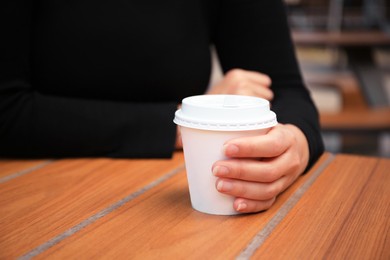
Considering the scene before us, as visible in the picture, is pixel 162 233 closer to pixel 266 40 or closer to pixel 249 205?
pixel 249 205

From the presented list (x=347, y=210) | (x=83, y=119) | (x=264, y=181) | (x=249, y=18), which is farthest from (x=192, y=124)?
(x=249, y=18)

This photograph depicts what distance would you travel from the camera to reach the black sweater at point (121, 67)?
3.05ft

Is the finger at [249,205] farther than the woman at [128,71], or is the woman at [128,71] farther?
the woman at [128,71]

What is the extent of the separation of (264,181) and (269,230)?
0.22 ft

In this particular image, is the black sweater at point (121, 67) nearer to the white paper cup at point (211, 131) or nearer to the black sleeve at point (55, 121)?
the black sleeve at point (55, 121)

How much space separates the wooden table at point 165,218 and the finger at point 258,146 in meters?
0.08

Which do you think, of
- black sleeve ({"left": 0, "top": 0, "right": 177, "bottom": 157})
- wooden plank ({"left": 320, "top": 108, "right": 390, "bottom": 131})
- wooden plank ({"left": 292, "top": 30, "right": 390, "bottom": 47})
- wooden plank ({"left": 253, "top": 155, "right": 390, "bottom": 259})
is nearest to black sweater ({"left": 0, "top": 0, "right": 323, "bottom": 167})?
black sleeve ({"left": 0, "top": 0, "right": 177, "bottom": 157})

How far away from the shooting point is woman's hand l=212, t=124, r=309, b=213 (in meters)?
0.61

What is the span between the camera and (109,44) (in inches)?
40.5

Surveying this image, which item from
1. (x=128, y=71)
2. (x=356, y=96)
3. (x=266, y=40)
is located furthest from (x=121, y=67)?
(x=356, y=96)

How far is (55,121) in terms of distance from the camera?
3.10ft

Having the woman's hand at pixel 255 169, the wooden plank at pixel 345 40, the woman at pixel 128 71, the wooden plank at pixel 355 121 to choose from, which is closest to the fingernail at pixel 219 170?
the woman's hand at pixel 255 169

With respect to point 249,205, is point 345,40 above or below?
below

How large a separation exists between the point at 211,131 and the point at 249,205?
0.37ft
